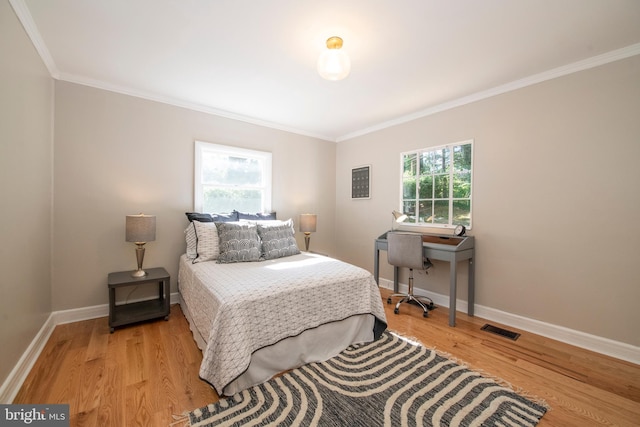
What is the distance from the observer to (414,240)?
2949 millimetres

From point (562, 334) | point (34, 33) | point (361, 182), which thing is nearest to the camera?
point (34, 33)

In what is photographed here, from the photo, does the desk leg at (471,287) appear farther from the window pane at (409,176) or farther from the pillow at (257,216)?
the pillow at (257,216)

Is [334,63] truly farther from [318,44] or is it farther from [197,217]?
[197,217]

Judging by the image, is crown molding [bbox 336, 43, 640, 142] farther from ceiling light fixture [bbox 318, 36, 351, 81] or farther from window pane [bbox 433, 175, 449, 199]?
ceiling light fixture [bbox 318, 36, 351, 81]

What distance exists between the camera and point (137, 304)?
292 cm

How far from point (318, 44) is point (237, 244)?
6.47 feet

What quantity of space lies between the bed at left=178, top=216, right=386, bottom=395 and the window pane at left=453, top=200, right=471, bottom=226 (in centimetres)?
150

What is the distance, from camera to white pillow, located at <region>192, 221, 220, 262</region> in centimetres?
279

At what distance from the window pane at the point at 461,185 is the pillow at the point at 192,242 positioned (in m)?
3.09

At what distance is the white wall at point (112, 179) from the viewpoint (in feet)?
8.64

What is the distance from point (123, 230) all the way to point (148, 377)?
5.65ft

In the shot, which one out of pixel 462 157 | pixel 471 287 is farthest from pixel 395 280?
pixel 462 157

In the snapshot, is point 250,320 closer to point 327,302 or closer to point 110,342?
point 327,302

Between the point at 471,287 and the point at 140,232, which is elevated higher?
the point at 140,232
